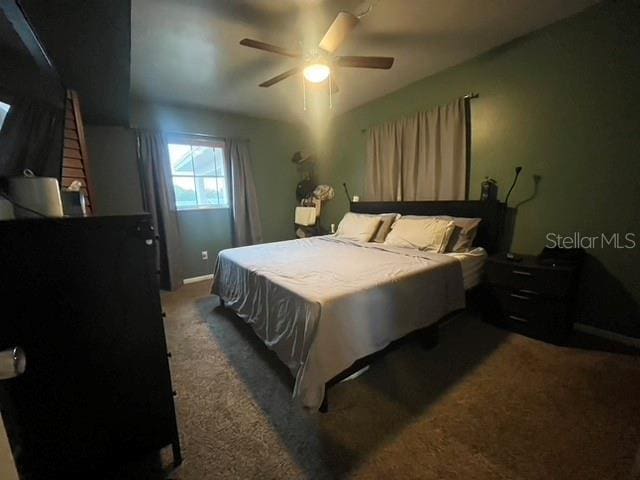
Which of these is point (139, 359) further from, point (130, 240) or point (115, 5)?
point (115, 5)

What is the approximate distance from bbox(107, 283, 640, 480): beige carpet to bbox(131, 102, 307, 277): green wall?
2209 mm

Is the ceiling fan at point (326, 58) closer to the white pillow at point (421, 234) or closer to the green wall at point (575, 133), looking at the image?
the green wall at point (575, 133)

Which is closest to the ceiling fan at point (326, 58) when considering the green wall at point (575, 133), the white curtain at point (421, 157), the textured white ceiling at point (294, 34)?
the textured white ceiling at point (294, 34)

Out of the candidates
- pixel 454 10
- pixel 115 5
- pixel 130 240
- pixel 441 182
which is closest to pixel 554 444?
pixel 130 240

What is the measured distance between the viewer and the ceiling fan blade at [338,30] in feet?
5.26

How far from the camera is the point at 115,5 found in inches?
49.7

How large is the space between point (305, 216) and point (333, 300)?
3152 mm

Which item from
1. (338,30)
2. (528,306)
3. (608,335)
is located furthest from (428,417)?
(338,30)

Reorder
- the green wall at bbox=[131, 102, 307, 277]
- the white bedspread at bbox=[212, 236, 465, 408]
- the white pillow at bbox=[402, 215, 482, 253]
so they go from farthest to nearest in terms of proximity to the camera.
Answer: the green wall at bbox=[131, 102, 307, 277], the white pillow at bbox=[402, 215, 482, 253], the white bedspread at bbox=[212, 236, 465, 408]

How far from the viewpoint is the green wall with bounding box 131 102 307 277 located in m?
3.50

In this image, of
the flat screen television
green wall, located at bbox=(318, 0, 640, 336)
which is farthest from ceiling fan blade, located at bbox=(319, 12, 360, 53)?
green wall, located at bbox=(318, 0, 640, 336)

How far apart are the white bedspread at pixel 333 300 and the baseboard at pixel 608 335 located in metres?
1.05

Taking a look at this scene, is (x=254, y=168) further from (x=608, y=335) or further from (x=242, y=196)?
(x=608, y=335)

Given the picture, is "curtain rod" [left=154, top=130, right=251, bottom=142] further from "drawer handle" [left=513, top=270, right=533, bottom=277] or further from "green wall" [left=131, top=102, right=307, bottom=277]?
"drawer handle" [left=513, top=270, right=533, bottom=277]
